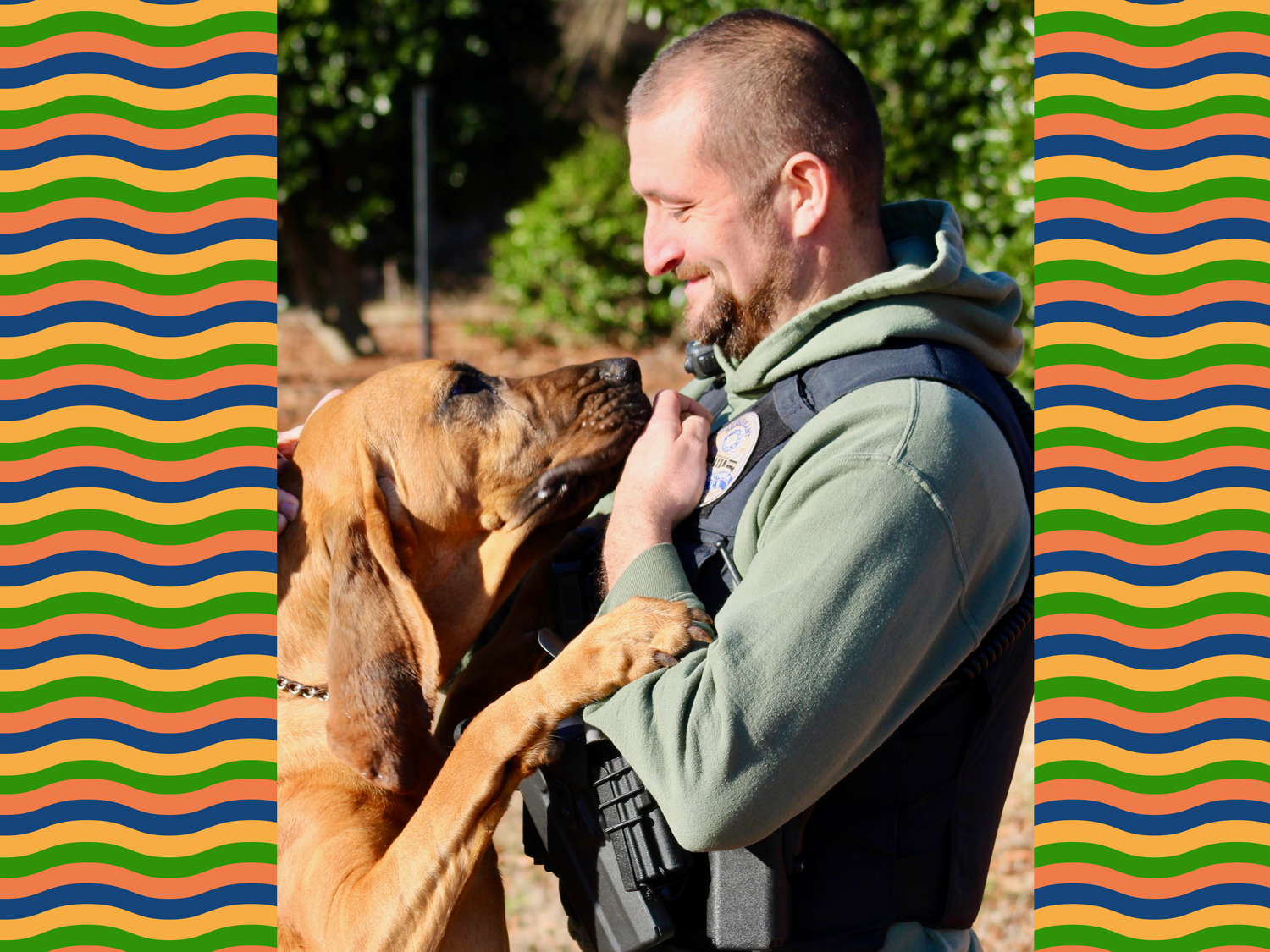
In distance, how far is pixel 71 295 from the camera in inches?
114

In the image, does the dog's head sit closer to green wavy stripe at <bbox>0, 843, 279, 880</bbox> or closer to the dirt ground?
green wavy stripe at <bbox>0, 843, 279, 880</bbox>

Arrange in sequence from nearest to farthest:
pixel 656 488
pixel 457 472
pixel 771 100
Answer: pixel 656 488 < pixel 771 100 < pixel 457 472

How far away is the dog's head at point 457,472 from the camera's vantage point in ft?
10.0

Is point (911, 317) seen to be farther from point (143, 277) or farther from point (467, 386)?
point (143, 277)

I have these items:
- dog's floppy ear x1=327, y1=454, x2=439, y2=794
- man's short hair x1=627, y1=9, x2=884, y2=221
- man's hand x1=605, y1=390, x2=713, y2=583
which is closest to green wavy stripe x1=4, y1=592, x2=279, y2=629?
dog's floppy ear x1=327, y1=454, x2=439, y2=794

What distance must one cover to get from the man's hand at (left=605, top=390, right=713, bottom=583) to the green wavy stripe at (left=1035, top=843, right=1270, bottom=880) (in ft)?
4.24

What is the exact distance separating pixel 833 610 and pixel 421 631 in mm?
1238

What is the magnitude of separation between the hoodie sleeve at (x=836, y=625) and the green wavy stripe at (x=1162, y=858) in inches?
35.9

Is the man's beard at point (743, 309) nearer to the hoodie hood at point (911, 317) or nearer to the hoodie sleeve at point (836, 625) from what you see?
the hoodie hood at point (911, 317)

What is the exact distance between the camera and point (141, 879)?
110 inches

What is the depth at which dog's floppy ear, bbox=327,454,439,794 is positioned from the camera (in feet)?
8.63

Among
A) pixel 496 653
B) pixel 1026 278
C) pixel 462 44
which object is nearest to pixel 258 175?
pixel 496 653

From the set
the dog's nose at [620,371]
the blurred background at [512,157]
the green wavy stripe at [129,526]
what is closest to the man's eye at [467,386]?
the dog's nose at [620,371]

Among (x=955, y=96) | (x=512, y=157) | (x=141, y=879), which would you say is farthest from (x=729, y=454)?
(x=512, y=157)
